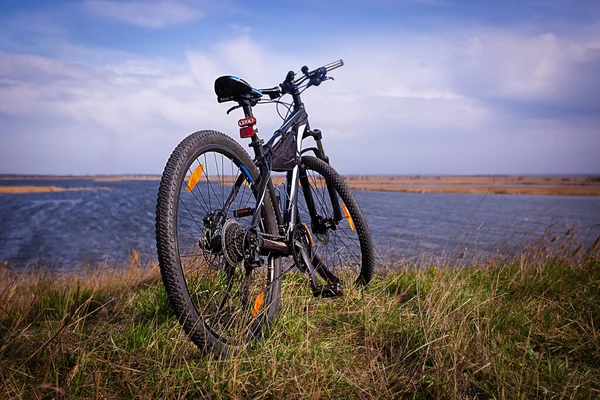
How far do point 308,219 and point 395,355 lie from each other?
1.88 metres

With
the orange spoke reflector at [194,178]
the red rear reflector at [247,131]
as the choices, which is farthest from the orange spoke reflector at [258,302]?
the red rear reflector at [247,131]

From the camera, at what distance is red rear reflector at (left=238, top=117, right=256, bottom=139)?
311 cm

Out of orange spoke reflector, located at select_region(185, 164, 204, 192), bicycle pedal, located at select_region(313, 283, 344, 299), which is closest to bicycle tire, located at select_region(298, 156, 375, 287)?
bicycle pedal, located at select_region(313, 283, 344, 299)

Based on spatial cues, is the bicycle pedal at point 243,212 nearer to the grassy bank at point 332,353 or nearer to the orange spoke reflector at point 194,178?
the orange spoke reflector at point 194,178

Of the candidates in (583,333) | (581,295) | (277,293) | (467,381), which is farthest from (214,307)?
(581,295)

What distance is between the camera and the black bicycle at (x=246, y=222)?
233 cm

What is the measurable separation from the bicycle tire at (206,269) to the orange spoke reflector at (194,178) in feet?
0.05

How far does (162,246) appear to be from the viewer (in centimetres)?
221

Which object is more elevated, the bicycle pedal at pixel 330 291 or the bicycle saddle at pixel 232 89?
the bicycle saddle at pixel 232 89

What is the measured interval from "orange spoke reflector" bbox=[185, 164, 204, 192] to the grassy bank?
83 cm

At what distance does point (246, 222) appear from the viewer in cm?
323

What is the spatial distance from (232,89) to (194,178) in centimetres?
74

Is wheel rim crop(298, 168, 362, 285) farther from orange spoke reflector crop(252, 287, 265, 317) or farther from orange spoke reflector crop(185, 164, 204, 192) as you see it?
orange spoke reflector crop(185, 164, 204, 192)

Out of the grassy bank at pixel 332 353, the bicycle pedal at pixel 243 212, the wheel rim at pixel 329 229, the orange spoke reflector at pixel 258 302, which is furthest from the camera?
the wheel rim at pixel 329 229
